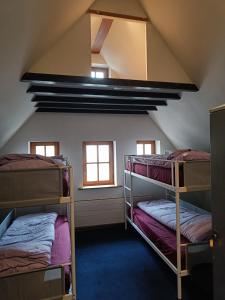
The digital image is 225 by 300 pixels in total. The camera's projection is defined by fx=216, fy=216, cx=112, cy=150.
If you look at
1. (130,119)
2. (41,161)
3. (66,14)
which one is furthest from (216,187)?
(130,119)

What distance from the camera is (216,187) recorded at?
1583mm

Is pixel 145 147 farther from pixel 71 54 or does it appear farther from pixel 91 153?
pixel 71 54

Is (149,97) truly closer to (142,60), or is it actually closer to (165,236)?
(142,60)

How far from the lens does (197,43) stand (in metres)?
2.31

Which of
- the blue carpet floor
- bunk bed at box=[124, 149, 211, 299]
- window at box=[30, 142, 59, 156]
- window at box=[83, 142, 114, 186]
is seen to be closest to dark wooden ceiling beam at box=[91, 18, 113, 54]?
window at box=[83, 142, 114, 186]

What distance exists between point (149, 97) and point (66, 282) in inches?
98.2

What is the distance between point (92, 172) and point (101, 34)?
2557mm

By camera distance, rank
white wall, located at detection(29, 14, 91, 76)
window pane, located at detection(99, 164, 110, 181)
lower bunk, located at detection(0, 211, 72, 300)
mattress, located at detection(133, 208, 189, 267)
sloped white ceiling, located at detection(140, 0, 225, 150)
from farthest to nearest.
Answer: window pane, located at detection(99, 164, 110, 181) < mattress, located at detection(133, 208, 189, 267) < white wall, located at detection(29, 14, 91, 76) < sloped white ceiling, located at detection(140, 0, 225, 150) < lower bunk, located at detection(0, 211, 72, 300)

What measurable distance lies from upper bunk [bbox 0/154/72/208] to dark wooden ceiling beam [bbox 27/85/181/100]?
3.81 feet

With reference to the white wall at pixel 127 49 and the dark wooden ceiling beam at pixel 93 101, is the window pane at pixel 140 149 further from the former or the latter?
the white wall at pixel 127 49

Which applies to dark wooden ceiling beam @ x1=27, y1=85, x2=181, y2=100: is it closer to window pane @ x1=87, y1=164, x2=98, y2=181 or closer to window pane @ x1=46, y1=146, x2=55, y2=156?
window pane @ x1=46, y1=146, x2=55, y2=156

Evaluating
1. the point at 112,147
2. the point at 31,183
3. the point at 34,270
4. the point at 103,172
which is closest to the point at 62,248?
the point at 34,270

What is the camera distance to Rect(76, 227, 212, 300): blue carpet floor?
238 centimetres

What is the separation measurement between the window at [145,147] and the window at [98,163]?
0.62m
